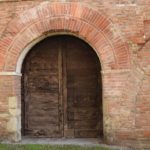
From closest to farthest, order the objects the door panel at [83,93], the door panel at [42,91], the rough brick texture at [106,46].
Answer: the rough brick texture at [106,46], the door panel at [83,93], the door panel at [42,91]

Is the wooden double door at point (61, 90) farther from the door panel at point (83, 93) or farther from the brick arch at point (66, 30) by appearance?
the brick arch at point (66, 30)

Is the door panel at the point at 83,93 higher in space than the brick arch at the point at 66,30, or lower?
lower

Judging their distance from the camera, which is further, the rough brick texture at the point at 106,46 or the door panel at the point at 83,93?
the door panel at the point at 83,93

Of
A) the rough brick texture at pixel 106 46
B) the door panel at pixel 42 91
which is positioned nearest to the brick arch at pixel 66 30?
the rough brick texture at pixel 106 46

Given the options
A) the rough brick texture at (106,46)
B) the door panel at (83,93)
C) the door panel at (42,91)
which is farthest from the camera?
the door panel at (42,91)

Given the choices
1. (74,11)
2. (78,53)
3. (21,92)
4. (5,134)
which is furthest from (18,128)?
(74,11)

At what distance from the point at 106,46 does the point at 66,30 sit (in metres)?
1.00

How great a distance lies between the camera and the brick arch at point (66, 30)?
25.7 feet

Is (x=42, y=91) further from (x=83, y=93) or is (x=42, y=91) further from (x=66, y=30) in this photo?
(x=66, y=30)

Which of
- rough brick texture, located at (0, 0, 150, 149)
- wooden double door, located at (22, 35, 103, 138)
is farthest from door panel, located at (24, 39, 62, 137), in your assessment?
rough brick texture, located at (0, 0, 150, 149)

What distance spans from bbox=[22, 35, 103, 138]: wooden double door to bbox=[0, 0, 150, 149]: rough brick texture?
705 millimetres

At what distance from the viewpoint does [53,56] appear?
29.0 feet

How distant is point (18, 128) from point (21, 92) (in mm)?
1031

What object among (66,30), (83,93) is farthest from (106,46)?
(83,93)
